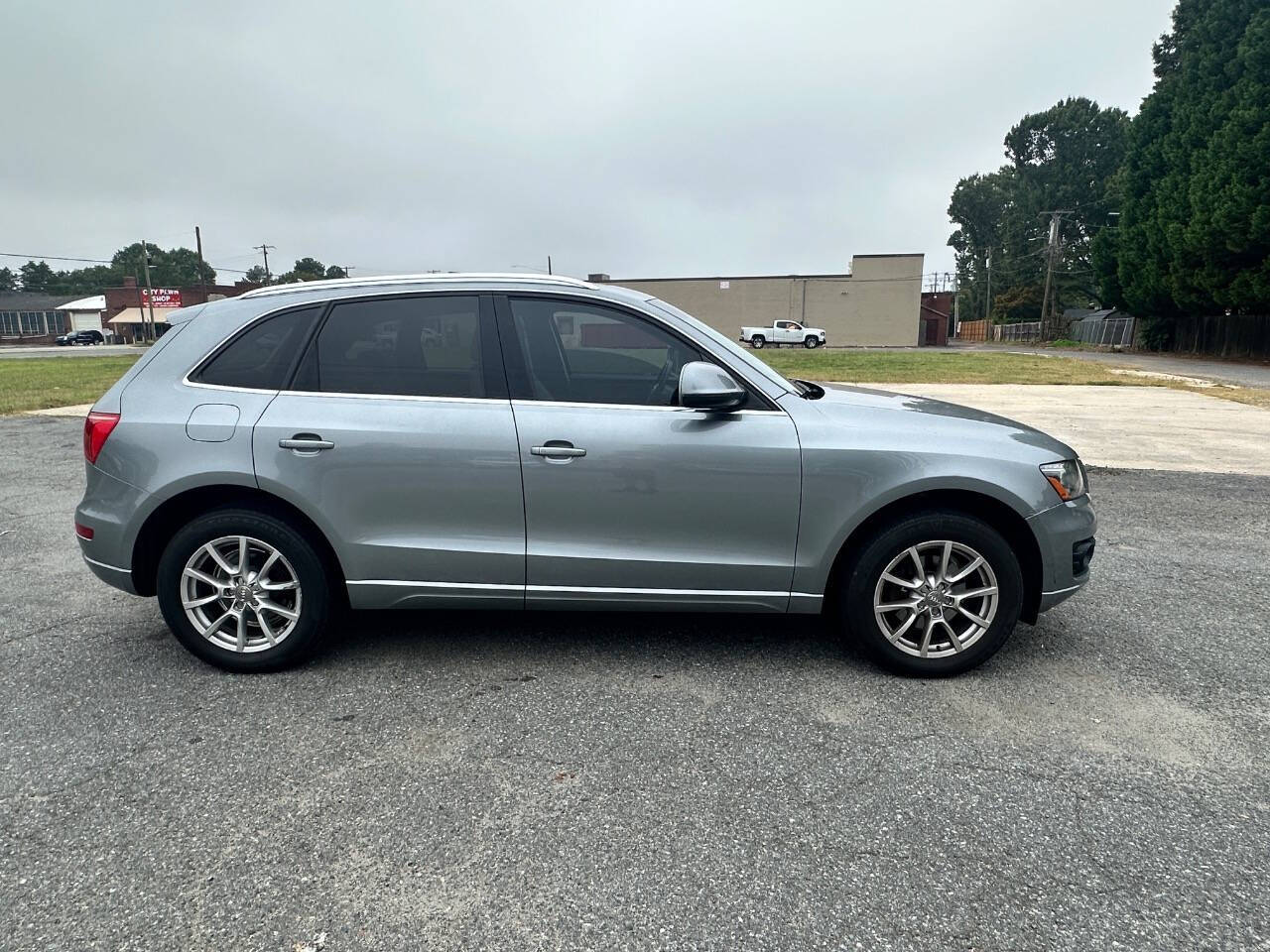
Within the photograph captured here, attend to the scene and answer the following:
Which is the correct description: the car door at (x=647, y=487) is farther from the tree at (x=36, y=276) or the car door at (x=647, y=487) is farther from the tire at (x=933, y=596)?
the tree at (x=36, y=276)

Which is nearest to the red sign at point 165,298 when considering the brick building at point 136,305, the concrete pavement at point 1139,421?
the brick building at point 136,305

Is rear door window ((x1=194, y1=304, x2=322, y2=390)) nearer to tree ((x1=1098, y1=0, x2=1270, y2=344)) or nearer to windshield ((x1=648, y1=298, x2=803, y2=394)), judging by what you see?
windshield ((x1=648, y1=298, x2=803, y2=394))

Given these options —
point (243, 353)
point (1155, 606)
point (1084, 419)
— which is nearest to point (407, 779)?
point (243, 353)

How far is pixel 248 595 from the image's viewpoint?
3.45m

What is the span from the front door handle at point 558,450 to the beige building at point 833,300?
56372 millimetres

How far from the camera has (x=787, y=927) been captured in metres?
2.05

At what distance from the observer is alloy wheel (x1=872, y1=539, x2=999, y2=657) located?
11.0 ft

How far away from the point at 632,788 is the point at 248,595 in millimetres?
1937

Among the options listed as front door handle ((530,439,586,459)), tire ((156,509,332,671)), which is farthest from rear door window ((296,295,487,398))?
tire ((156,509,332,671))

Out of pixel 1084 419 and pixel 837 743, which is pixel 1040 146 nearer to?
pixel 1084 419

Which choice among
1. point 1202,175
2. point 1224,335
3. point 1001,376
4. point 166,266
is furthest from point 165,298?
point 1224,335

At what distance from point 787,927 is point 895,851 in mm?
482

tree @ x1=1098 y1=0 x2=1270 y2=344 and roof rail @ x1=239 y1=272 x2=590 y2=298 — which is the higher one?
tree @ x1=1098 y1=0 x2=1270 y2=344

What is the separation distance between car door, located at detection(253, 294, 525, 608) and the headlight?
2.28 metres
